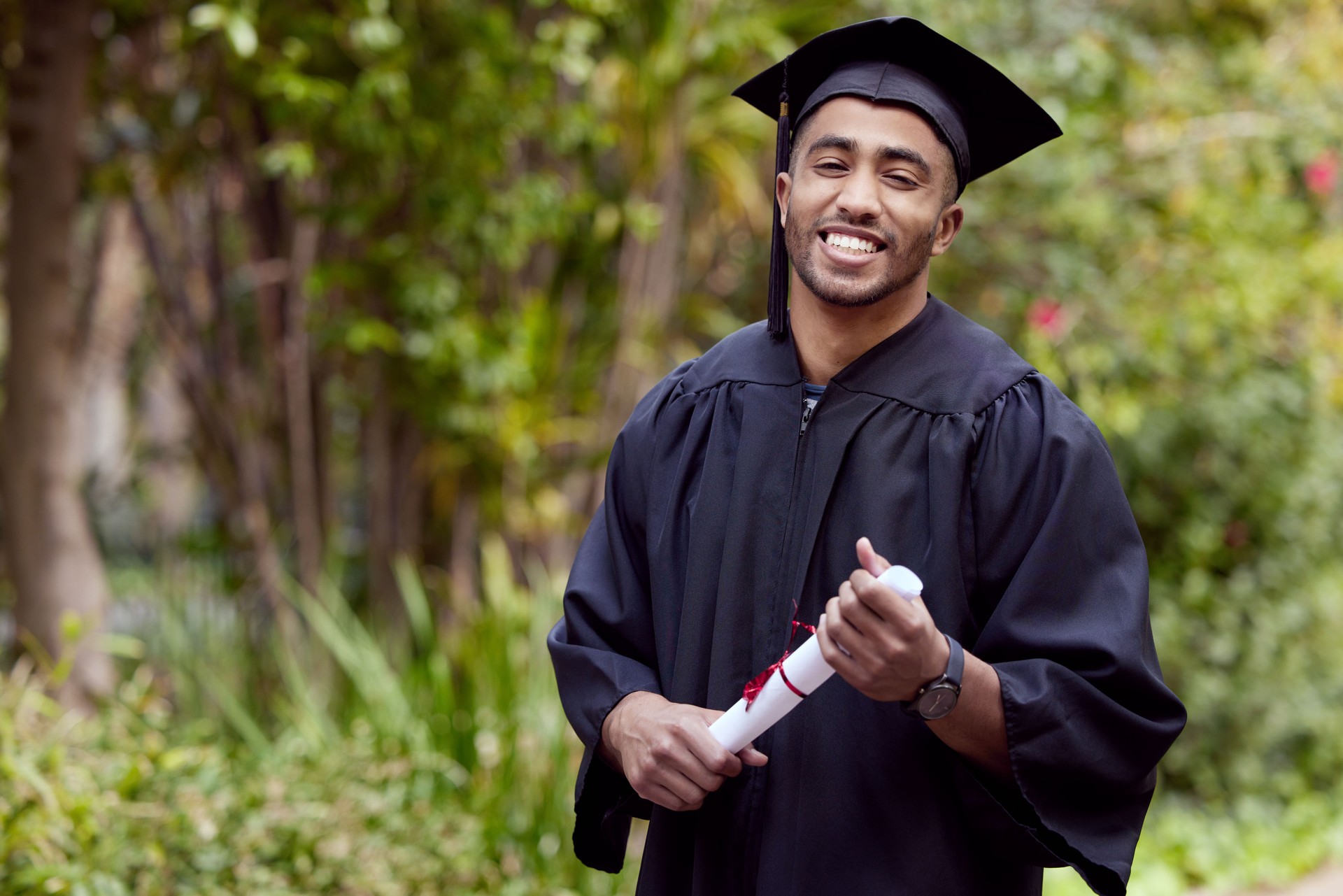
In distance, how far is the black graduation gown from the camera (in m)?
1.46

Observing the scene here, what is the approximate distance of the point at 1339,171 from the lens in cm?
537

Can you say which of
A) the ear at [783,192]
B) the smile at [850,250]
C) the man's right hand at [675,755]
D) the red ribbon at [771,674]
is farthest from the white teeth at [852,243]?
the man's right hand at [675,755]

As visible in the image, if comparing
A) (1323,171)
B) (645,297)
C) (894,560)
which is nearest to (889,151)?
(894,560)

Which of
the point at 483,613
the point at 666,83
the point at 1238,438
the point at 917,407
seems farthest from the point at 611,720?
the point at 1238,438

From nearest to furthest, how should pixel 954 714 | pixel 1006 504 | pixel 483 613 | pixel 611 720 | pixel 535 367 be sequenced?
pixel 954 714, pixel 1006 504, pixel 611 720, pixel 483 613, pixel 535 367

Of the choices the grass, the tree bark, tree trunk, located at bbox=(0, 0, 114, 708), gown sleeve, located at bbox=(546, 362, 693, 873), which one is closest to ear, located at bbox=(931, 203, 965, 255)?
gown sleeve, located at bbox=(546, 362, 693, 873)

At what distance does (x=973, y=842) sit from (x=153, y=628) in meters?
4.03

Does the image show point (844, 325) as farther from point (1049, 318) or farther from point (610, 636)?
point (1049, 318)

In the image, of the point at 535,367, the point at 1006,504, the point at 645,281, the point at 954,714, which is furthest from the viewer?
Result: the point at 645,281

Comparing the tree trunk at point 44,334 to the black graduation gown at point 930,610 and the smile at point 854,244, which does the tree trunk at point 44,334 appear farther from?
the smile at point 854,244

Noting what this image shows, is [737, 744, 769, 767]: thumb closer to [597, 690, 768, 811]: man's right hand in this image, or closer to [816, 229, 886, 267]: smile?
[597, 690, 768, 811]: man's right hand

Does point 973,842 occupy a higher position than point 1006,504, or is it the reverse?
point 1006,504

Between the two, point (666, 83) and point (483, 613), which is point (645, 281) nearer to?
point (666, 83)

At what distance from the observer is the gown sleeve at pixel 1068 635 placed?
1.43 m
